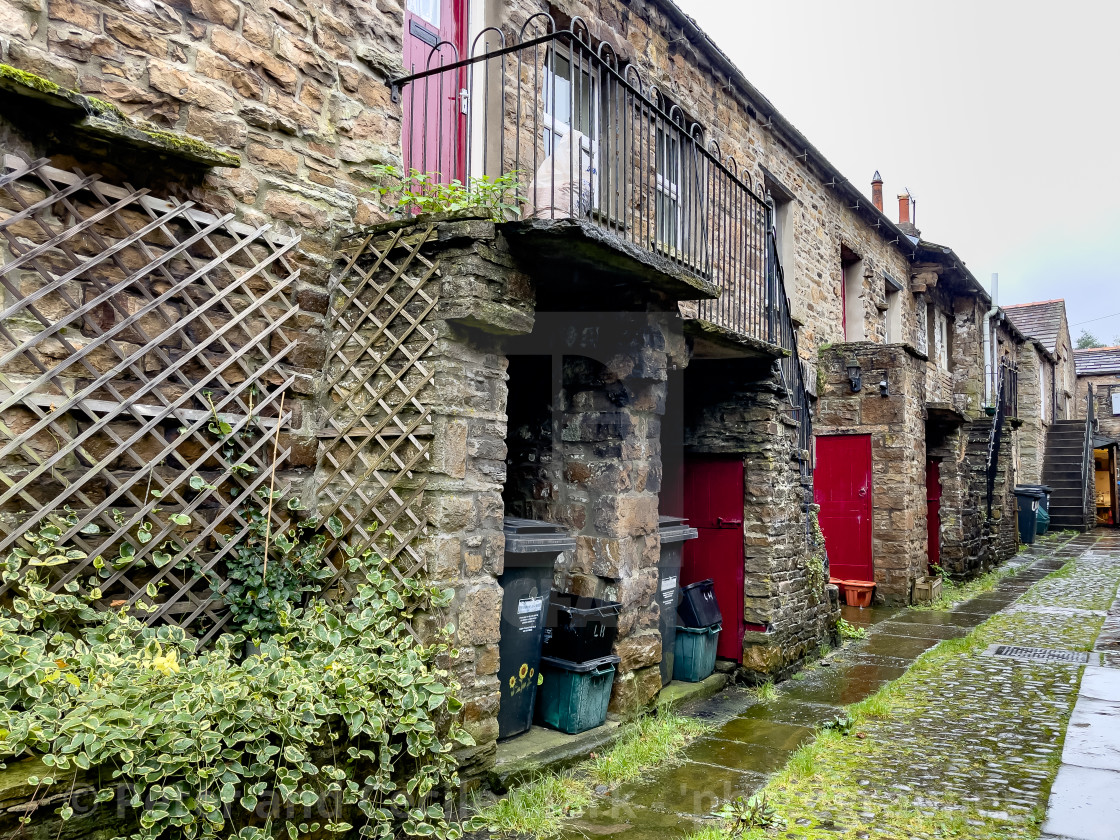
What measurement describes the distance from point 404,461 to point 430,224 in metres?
1.19

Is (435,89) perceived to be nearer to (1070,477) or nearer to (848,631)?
(848,631)

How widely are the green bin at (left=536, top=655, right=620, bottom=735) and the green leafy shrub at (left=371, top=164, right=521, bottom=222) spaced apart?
2.63m

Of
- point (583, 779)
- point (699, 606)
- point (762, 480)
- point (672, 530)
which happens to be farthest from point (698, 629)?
point (583, 779)

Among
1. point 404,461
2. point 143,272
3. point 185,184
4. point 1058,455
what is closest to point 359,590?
point 404,461

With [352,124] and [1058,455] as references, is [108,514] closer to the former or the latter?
[352,124]

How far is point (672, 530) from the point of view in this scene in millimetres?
5727

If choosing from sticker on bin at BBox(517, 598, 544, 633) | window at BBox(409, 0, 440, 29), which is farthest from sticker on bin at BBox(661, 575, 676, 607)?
window at BBox(409, 0, 440, 29)

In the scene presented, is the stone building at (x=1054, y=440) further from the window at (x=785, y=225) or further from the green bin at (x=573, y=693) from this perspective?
the green bin at (x=573, y=693)

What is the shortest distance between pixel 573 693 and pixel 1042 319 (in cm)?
2743

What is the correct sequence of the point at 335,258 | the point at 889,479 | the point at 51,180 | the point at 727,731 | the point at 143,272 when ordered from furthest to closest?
the point at 889,479, the point at 727,731, the point at 335,258, the point at 143,272, the point at 51,180

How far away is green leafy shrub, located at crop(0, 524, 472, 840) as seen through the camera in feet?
7.93

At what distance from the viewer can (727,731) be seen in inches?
205

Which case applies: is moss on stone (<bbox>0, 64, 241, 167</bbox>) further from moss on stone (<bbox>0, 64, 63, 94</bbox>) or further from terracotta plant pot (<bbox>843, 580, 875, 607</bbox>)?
terracotta plant pot (<bbox>843, 580, 875, 607</bbox>)

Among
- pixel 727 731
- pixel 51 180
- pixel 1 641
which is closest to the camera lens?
pixel 1 641
